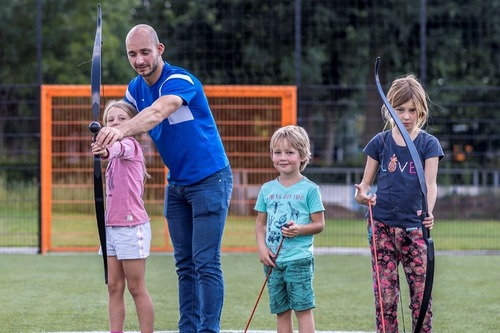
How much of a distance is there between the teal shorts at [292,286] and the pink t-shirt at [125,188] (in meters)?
0.88

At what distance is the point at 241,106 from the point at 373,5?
9024 millimetres

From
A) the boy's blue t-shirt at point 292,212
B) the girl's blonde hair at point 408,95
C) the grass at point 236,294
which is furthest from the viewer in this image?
the grass at point 236,294

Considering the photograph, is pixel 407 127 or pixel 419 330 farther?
pixel 407 127

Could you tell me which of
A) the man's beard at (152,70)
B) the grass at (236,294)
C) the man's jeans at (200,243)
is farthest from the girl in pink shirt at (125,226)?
the grass at (236,294)

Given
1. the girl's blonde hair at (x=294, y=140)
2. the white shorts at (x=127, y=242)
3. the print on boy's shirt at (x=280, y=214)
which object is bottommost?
the white shorts at (x=127, y=242)

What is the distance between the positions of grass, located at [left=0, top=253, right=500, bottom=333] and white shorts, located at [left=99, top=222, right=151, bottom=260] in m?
1.53

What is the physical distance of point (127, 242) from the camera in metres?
6.18

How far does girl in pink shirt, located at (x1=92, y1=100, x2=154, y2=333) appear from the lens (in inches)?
244

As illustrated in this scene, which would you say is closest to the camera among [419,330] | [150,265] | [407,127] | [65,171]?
[419,330]

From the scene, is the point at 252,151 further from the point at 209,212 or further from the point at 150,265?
the point at 209,212

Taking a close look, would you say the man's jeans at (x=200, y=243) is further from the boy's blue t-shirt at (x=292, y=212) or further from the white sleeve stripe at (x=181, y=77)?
the white sleeve stripe at (x=181, y=77)

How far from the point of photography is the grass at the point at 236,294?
796 centimetres

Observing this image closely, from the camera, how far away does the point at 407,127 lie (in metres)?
6.24

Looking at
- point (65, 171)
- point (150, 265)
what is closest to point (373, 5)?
point (65, 171)
